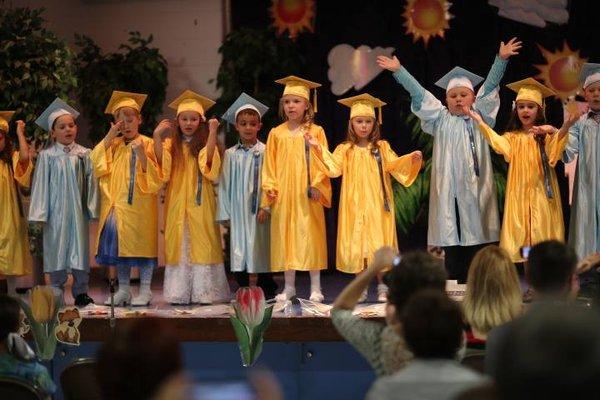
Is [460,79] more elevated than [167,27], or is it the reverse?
[167,27]

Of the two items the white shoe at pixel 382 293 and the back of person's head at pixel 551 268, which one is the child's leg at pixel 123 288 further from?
the back of person's head at pixel 551 268

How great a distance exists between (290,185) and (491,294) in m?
3.07

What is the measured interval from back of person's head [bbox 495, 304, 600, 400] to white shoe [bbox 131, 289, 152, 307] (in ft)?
17.1

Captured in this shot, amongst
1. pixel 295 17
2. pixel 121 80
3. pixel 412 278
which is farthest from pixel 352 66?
pixel 412 278

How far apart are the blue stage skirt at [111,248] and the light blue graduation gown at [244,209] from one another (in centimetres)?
61

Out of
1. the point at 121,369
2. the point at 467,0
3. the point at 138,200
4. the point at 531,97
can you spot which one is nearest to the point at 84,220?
the point at 138,200

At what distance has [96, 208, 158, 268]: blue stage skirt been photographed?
6.42 m

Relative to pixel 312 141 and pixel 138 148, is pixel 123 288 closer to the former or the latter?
pixel 138 148

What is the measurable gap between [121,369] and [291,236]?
14.8 feet

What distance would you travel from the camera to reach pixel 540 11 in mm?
8258

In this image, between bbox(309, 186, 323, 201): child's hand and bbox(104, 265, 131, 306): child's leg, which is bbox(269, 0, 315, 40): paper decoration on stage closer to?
bbox(309, 186, 323, 201): child's hand

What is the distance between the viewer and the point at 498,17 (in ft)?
27.4

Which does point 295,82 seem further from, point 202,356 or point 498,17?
point 498,17

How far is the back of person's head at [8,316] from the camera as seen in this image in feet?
9.81
